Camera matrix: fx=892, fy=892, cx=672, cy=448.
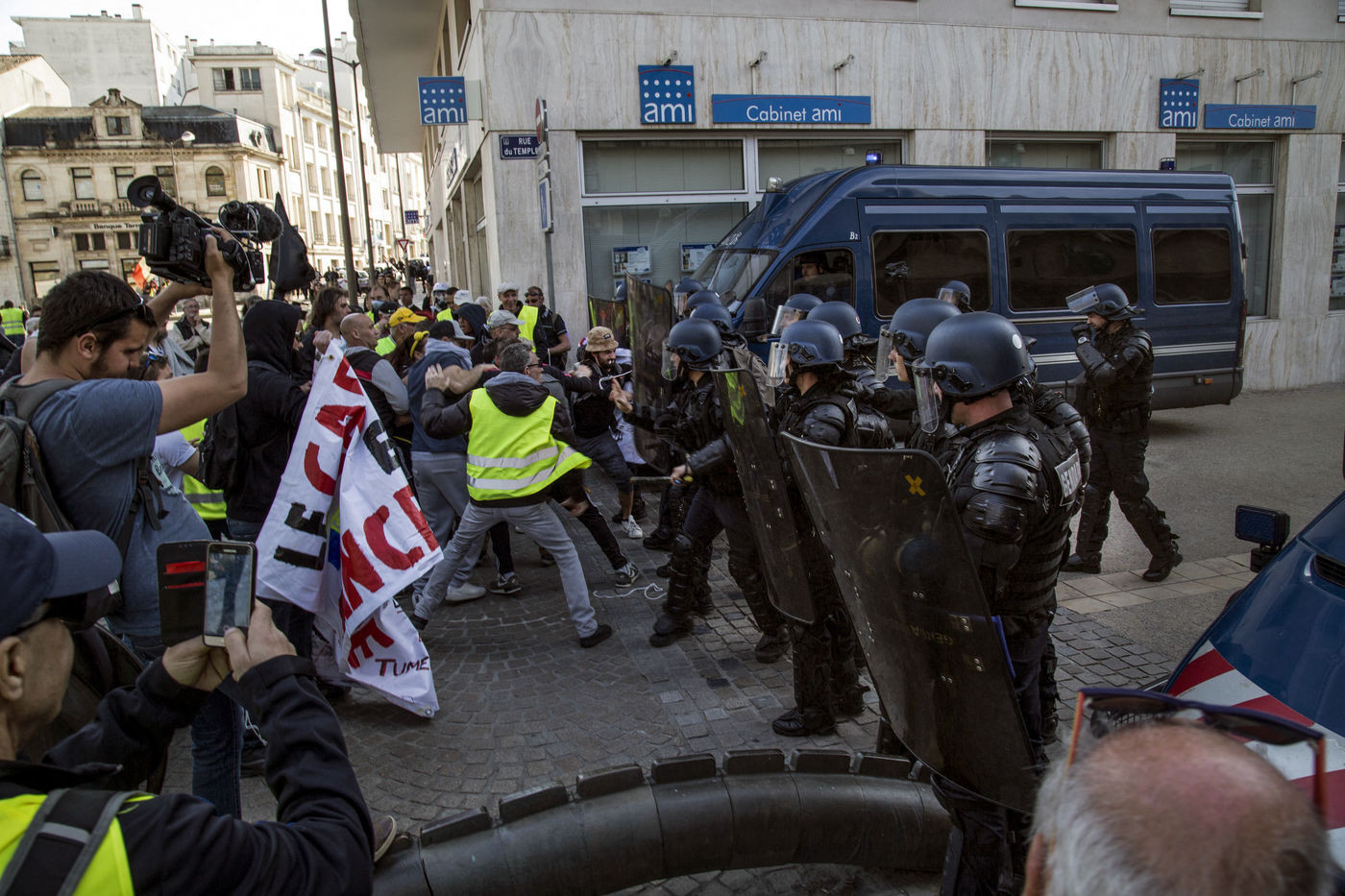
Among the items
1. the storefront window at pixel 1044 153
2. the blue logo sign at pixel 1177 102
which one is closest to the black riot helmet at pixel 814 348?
the storefront window at pixel 1044 153

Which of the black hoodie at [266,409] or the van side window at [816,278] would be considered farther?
the van side window at [816,278]

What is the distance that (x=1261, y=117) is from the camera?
13.7 metres

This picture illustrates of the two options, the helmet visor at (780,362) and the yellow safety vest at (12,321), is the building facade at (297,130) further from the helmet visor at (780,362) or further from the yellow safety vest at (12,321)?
the helmet visor at (780,362)

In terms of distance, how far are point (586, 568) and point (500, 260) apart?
628cm

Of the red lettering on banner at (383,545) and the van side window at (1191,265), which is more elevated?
the van side window at (1191,265)

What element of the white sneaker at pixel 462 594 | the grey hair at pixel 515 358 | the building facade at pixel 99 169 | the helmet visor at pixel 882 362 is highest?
the building facade at pixel 99 169

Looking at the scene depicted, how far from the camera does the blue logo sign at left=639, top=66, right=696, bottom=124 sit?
11664mm

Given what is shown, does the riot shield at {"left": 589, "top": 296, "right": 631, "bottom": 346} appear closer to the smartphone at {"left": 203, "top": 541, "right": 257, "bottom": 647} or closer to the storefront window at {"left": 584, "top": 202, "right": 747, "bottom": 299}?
the storefront window at {"left": 584, "top": 202, "right": 747, "bottom": 299}

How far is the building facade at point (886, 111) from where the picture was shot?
1152cm

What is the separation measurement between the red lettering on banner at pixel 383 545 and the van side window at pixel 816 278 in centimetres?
515

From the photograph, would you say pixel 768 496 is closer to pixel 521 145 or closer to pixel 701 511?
pixel 701 511

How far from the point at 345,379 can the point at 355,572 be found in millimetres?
862

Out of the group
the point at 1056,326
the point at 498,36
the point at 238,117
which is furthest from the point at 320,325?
the point at 238,117

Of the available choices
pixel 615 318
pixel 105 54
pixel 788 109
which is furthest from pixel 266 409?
pixel 105 54
